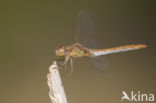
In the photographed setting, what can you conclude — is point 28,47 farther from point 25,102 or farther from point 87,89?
point 87,89

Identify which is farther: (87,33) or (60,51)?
(87,33)

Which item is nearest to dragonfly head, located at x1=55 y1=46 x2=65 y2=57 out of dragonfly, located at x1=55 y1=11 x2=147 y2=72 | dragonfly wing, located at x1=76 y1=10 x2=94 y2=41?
dragonfly, located at x1=55 y1=11 x2=147 y2=72

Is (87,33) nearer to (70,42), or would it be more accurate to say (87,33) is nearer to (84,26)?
(84,26)

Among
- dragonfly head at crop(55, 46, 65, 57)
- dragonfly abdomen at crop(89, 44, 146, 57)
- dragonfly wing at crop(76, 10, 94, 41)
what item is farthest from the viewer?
dragonfly abdomen at crop(89, 44, 146, 57)

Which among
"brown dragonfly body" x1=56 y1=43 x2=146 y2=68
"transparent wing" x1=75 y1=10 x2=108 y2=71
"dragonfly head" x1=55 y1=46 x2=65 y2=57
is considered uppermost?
"transparent wing" x1=75 y1=10 x2=108 y2=71

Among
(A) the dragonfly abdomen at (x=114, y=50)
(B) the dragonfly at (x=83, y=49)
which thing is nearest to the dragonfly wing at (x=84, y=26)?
(B) the dragonfly at (x=83, y=49)

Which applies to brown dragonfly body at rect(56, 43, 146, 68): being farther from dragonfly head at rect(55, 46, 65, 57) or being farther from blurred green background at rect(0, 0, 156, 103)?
blurred green background at rect(0, 0, 156, 103)

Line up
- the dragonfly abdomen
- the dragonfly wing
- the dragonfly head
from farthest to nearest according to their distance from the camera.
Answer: the dragonfly abdomen
the dragonfly wing
the dragonfly head

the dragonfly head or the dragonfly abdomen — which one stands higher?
the dragonfly abdomen

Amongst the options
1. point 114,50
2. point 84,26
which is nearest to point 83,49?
point 84,26
